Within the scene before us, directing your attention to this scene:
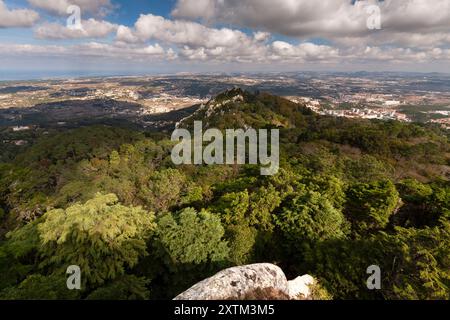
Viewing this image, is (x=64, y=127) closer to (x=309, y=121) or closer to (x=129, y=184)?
(x=309, y=121)

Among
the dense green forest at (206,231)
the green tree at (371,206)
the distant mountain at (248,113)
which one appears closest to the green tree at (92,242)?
the dense green forest at (206,231)

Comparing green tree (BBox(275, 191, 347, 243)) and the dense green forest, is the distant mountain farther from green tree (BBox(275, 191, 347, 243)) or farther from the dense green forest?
green tree (BBox(275, 191, 347, 243))

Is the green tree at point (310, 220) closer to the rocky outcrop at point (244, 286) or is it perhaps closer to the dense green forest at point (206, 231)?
the dense green forest at point (206, 231)

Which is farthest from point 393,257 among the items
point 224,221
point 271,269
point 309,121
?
point 309,121

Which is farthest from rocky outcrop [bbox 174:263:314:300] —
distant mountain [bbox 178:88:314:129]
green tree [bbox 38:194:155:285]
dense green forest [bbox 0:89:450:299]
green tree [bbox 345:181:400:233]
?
distant mountain [bbox 178:88:314:129]

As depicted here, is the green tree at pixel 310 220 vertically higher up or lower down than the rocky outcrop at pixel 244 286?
lower down

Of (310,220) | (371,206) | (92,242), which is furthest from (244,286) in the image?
(371,206)
